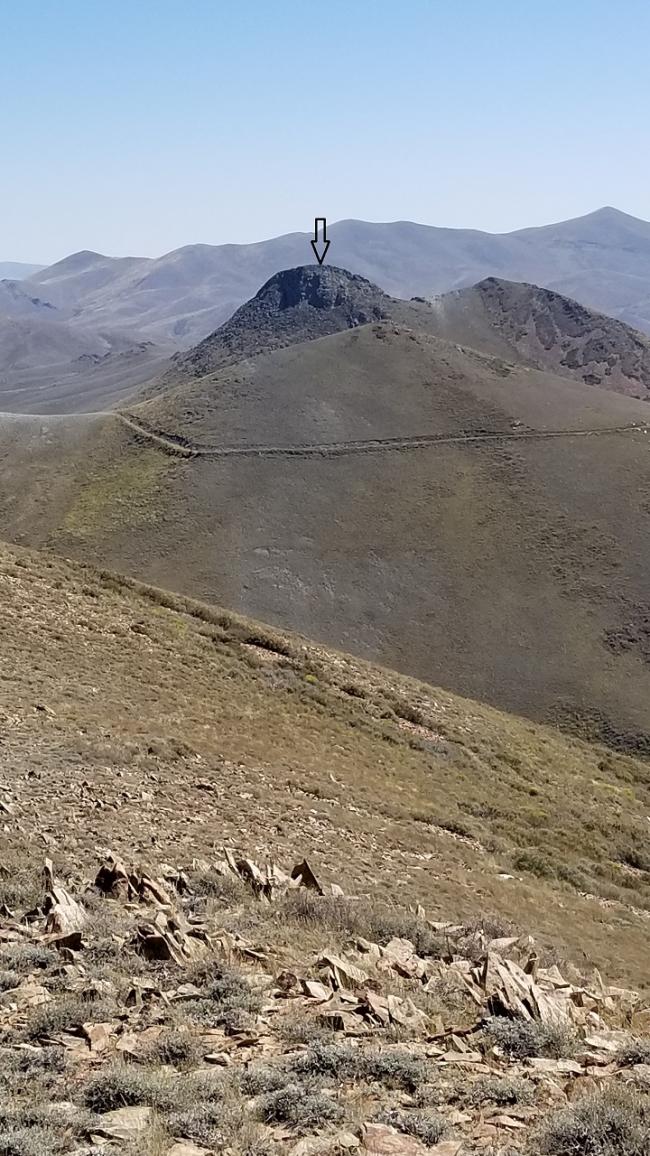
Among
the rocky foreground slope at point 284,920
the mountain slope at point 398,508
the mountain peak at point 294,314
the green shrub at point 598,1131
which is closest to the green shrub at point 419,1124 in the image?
the rocky foreground slope at point 284,920

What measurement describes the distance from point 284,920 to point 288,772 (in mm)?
7957

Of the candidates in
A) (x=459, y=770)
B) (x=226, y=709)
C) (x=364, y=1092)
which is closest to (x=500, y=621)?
(x=459, y=770)

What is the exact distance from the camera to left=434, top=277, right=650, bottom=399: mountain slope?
3912 inches

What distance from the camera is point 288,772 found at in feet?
60.5

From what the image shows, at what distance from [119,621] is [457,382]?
57300 mm

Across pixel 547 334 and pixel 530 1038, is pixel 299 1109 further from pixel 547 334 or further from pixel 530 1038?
pixel 547 334

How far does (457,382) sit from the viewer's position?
3071 inches

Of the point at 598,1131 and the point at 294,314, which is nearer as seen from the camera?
the point at 598,1131

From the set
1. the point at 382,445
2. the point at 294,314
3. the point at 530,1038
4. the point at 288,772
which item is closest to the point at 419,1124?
the point at 530,1038

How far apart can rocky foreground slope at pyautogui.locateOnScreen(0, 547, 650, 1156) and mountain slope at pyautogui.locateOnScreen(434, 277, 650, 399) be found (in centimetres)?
8046

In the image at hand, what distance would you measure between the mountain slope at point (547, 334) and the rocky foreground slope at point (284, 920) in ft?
264

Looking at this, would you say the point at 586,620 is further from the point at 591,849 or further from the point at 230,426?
the point at 230,426

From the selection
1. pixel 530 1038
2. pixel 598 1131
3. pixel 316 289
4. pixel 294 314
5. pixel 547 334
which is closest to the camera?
pixel 598 1131

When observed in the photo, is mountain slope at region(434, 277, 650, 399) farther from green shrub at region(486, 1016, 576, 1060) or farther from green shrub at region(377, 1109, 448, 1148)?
green shrub at region(377, 1109, 448, 1148)
